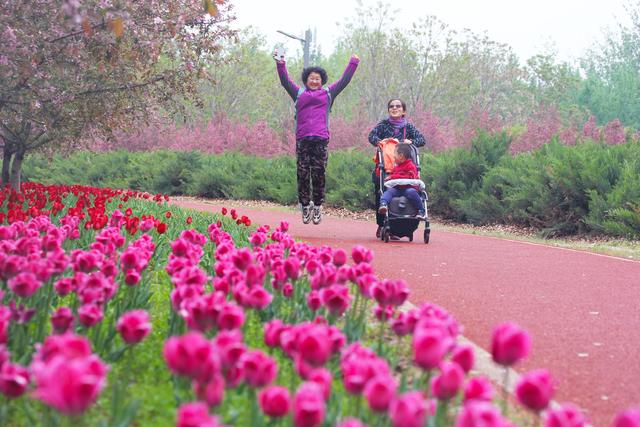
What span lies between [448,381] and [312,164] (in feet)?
30.5

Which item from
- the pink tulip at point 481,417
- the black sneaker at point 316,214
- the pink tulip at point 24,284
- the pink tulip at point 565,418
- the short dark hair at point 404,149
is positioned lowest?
the pink tulip at point 565,418

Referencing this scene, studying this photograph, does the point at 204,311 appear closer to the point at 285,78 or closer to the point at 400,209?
the point at 285,78

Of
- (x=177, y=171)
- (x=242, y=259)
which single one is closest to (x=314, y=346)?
(x=242, y=259)

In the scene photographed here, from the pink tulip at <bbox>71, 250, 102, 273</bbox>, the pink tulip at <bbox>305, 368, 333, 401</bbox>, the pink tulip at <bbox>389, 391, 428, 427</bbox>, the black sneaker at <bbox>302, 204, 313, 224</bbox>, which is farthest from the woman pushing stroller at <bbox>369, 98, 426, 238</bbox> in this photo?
the pink tulip at <bbox>389, 391, 428, 427</bbox>

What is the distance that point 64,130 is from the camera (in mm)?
14188

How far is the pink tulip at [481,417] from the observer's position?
169 cm

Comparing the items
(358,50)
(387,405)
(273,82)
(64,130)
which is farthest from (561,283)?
(273,82)

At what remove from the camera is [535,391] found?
205 cm

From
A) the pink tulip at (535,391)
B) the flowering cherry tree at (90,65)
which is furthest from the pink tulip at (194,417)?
the flowering cherry tree at (90,65)

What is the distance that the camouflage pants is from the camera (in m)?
11.3

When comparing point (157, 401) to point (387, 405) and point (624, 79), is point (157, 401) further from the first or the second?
Answer: point (624, 79)

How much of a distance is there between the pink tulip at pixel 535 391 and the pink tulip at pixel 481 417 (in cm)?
35

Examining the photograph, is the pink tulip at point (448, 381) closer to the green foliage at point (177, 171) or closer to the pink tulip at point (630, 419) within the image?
the pink tulip at point (630, 419)

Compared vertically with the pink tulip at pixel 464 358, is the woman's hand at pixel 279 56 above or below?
above
